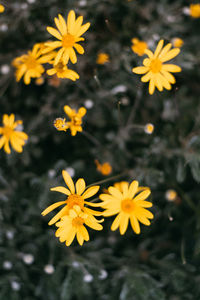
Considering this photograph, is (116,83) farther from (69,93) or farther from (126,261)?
(126,261)

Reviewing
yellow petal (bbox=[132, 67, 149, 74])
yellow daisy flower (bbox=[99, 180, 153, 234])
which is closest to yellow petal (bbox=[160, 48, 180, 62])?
yellow petal (bbox=[132, 67, 149, 74])

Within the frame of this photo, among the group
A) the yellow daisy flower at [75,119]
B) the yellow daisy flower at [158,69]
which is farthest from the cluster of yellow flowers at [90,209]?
the yellow daisy flower at [158,69]

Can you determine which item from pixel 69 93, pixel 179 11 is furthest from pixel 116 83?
pixel 179 11

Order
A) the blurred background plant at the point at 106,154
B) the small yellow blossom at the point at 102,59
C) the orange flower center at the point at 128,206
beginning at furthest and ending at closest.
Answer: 1. the small yellow blossom at the point at 102,59
2. the blurred background plant at the point at 106,154
3. the orange flower center at the point at 128,206

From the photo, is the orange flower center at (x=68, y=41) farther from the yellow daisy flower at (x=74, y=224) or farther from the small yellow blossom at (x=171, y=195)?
the small yellow blossom at (x=171, y=195)

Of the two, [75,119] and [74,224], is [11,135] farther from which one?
[74,224]

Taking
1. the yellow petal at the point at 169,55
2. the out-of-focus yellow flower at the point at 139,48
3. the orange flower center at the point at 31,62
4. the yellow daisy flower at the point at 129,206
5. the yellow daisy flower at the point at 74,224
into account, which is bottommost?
the yellow daisy flower at the point at 74,224

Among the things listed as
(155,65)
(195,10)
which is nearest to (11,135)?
(155,65)
